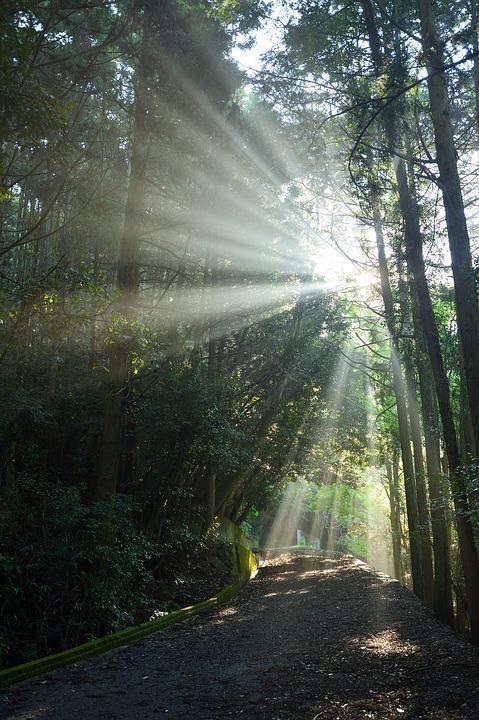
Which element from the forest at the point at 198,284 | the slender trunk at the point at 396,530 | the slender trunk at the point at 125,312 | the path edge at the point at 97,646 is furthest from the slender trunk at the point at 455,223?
the slender trunk at the point at 396,530

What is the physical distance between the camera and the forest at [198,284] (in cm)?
771

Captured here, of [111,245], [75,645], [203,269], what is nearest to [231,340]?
[203,269]

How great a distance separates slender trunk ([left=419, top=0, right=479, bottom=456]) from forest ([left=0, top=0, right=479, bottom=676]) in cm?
3

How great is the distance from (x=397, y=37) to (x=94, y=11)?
6.12 meters

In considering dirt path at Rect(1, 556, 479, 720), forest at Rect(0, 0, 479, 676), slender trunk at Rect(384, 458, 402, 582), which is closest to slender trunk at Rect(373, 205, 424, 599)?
forest at Rect(0, 0, 479, 676)

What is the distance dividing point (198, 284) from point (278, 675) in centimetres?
1130

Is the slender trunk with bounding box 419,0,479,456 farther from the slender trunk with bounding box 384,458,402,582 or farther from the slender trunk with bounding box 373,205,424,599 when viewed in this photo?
the slender trunk with bounding box 384,458,402,582

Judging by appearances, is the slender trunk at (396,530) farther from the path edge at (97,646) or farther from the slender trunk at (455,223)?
the slender trunk at (455,223)

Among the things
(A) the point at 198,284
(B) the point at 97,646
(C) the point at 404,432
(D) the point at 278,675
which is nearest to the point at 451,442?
(D) the point at 278,675

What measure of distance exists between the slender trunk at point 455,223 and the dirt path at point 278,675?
295 cm

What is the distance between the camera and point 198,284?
16172 mm

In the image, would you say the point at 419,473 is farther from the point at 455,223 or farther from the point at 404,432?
the point at 455,223

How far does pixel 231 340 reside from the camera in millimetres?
18406

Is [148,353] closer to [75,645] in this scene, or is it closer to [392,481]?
[75,645]
